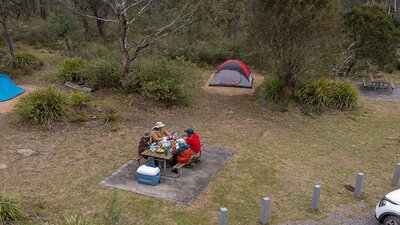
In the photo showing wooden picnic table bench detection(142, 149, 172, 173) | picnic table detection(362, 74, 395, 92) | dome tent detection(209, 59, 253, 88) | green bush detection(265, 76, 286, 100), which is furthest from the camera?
picnic table detection(362, 74, 395, 92)

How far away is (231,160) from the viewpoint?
31.7 ft

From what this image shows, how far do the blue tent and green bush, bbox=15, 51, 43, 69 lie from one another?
3059 mm

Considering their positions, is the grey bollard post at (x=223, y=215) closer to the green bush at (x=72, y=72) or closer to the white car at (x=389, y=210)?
the white car at (x=389, y=210)

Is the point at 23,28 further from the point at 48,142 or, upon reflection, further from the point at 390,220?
the point at 390,220

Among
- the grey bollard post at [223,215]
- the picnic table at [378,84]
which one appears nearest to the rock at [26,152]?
the grey bollard post at [223,215]

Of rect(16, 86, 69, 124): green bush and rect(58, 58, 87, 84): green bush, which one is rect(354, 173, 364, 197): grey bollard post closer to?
rect(16, 86, 69, 124): green bush

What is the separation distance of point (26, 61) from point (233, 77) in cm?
922

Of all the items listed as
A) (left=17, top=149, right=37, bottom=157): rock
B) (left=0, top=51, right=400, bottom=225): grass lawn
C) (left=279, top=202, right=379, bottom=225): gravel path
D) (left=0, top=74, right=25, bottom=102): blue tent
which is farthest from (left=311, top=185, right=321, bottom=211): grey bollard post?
(left=0, top=74, right=25, bottom=102): blue tent

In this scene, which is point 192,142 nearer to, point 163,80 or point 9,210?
point 9,210

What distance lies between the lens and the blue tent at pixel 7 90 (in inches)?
519

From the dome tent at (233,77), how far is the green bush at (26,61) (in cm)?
796

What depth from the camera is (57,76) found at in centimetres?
1555

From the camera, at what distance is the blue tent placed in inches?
519

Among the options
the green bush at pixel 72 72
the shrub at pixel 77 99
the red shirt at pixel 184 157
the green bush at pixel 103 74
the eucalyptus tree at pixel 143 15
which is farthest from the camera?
the green bush at pixel 72 72
